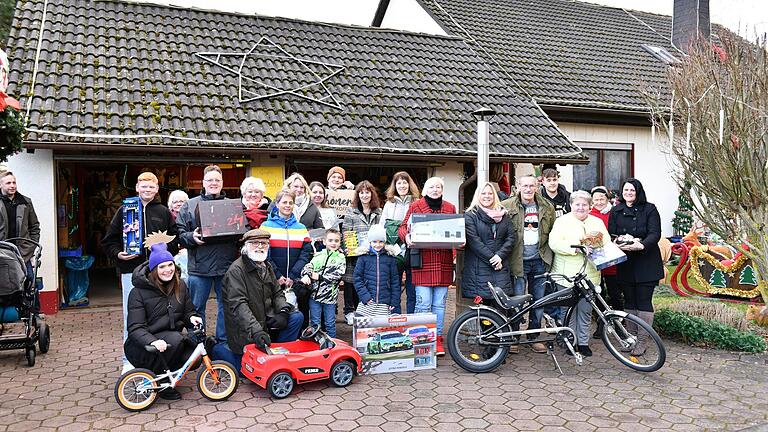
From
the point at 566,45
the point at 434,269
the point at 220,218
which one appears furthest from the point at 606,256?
the point at 566,45

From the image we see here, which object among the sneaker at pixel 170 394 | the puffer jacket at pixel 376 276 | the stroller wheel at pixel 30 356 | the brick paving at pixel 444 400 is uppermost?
the puffer jacket at pixel 376 276

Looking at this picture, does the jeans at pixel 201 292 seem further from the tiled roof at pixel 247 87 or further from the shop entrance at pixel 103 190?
the shop entrance at pixel 103 190

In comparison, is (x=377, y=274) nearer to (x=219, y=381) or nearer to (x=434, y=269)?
(x=434, y=269)

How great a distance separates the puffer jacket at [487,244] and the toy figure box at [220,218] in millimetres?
2261

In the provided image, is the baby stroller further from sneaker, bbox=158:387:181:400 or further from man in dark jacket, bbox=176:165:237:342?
sneaker, bbox=158:387:181:400

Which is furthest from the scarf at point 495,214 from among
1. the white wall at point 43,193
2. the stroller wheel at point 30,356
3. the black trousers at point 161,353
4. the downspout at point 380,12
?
the downspout at point 380,12

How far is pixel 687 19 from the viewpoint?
1720 cm

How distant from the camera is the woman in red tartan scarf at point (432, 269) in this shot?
645 centimetres

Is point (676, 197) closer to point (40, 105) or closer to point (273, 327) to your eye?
point (273, 327)

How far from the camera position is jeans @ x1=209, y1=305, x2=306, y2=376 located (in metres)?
5.65

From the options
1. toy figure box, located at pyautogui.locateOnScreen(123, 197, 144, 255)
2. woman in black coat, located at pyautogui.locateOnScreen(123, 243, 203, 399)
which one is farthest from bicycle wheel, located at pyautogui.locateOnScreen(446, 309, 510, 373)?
toy figure box, located at pyautogui.locateOnScreen(123, 197, 144, 255)

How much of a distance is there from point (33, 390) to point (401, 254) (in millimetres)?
3602

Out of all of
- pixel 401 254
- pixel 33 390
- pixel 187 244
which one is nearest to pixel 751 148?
pixel 401 254

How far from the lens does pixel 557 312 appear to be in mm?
6695
